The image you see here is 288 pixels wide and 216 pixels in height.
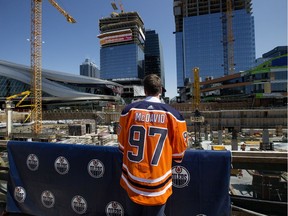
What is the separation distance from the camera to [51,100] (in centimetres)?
8138

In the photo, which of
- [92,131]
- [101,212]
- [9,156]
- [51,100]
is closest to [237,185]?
[101,212]

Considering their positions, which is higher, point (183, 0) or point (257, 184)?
point (183, 0)

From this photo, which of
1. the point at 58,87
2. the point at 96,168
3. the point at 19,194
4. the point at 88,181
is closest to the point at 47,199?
the point at 19,194

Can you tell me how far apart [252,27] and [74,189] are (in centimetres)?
11542

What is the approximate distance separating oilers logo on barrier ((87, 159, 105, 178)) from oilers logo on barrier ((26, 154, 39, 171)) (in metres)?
0.90

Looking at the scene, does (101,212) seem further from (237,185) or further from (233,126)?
(233,126)

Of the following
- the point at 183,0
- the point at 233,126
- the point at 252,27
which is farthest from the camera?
the point at 183,0

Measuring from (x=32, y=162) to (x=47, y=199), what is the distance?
592mm

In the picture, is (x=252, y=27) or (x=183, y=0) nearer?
(x=252, y=27)

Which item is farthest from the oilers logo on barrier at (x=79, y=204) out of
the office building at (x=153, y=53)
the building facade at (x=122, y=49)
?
the office building at (x=153, y=53)

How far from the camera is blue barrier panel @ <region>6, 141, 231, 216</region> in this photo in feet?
8.77

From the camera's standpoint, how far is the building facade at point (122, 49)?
12238 centimetres

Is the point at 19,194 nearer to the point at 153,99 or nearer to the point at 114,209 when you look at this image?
the point at 114,209

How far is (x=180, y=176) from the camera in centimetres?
275
